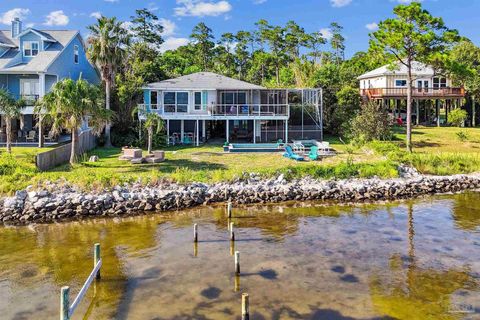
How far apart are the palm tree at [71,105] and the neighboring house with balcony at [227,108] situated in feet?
31.9

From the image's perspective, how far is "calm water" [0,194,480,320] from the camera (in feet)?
36.7

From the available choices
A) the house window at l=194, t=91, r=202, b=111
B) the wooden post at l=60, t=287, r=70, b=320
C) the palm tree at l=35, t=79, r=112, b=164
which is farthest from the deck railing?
the wooden post at l=60, t=287, r=70, b=320

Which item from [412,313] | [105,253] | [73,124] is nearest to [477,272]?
[412,313]

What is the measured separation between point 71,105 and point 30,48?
16404 millimetres

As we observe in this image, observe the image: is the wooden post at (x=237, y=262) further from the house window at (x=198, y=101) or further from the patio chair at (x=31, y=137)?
the patio chair at (x=31, y=137)

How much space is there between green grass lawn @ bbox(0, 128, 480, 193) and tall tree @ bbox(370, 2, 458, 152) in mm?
3714

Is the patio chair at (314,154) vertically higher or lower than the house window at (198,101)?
lower

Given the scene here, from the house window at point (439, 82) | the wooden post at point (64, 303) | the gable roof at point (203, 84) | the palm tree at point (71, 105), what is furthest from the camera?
the house window at point (439, 82)

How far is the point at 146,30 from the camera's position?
60.2 metres

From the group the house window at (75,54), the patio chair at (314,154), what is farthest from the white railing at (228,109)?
A: the house window at (75,54)

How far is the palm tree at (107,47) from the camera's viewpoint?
31.3 meters

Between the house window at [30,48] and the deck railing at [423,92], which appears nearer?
the house window at [30,48]

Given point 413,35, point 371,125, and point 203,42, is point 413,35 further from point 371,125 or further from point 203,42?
point 203,42

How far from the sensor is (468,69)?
103 ft
